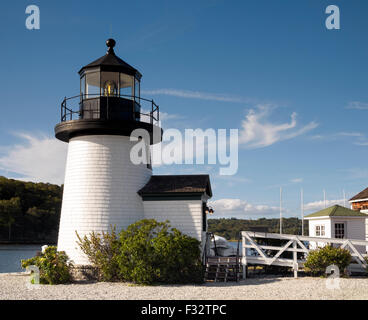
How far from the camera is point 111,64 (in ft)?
58.0

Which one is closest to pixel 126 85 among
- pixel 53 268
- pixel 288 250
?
pixel 53 268

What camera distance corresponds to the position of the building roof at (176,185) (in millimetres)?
17625

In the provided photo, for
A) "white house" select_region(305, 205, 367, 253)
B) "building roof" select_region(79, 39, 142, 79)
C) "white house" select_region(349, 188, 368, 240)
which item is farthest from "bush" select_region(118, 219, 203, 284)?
"white house" select_region(349, 188, 368, 240)

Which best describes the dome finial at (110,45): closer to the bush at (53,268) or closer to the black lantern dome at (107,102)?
the black lantern dome at (107,102)

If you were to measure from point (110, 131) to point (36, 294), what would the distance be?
7062mm

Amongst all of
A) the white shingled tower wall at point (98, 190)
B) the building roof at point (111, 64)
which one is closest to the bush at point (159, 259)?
the white shingled tower wall at point (98, 190)

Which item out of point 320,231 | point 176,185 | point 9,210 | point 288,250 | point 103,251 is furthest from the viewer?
point 9,210

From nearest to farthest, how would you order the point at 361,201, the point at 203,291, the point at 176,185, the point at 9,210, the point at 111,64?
the point at 203,291, the point at 111,64, the point at 176,185, the point at 361,201, the point at 9,210

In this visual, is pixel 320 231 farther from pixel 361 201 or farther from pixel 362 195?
pixel 362 195

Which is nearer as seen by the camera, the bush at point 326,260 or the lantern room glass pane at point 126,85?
the bush at point 326,260

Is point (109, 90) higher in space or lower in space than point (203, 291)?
higher

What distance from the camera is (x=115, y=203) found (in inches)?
686

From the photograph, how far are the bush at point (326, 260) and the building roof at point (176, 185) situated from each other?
5.15 m

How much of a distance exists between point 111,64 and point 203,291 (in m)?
9.83
